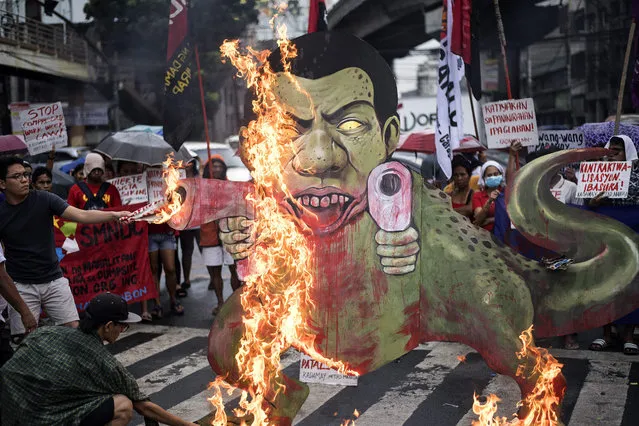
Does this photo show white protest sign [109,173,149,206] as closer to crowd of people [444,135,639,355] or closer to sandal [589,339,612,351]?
crowd of people [444,135,639,355]

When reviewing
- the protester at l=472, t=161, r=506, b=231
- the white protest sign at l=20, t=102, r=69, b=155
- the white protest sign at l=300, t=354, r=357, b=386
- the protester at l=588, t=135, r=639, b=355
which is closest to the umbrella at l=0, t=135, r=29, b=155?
the white protest sign at l=20, t=102, r=69, b=155

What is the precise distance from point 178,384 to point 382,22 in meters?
18.2

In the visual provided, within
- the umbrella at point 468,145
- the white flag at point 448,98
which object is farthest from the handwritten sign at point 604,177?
the umbrella at point 468,145

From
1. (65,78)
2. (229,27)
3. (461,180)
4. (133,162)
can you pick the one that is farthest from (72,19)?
(461,180)

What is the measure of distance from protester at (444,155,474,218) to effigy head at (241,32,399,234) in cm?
315

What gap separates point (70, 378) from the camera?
4238 millimetres

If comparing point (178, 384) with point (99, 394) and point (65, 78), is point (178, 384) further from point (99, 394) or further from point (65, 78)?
point (65, 78)

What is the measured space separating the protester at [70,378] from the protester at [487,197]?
3.82 metres

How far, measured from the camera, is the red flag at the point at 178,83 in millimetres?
5387

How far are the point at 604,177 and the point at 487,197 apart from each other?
96.7 inches

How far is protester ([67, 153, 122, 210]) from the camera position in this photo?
8.60 m

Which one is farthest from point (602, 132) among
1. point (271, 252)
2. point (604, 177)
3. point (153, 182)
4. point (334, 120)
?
point (271, 252)

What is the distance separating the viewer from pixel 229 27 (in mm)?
21109

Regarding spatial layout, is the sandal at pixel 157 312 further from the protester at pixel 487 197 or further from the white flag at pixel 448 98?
the white flag at pixel 448 98
